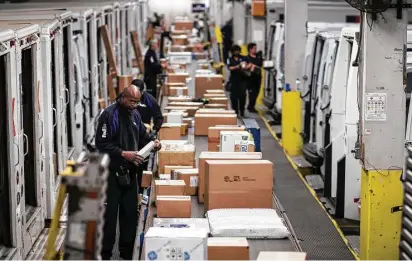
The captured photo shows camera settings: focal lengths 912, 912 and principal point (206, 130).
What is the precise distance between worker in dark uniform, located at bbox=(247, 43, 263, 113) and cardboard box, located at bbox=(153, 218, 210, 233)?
11.2 metres

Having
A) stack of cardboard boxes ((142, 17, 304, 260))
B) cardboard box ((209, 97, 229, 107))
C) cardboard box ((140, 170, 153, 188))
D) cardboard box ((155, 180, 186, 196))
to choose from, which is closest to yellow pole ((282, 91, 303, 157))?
cardboard box ((209, 97, 229, 107))

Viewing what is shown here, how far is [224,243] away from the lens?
629cm

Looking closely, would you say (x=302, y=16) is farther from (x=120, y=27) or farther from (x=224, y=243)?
(x=224, y=243)

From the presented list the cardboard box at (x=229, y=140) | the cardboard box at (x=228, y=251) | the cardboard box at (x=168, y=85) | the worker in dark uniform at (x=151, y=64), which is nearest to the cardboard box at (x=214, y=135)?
the cardboard box at (x=229, y=140)

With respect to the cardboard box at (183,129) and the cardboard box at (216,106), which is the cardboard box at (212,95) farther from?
the cardboard box at (183,129)

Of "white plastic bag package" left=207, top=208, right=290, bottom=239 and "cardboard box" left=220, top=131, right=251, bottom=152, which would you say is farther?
"cardboard box" left=220, top=131, right=251, bottom=152

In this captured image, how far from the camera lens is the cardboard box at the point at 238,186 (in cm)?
764

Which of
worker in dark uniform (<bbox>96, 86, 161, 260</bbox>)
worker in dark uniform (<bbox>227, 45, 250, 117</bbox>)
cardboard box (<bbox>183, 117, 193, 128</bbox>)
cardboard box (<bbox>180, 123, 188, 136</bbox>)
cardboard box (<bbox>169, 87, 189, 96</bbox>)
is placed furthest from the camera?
worker in dark uniform (<bbox>227, 45, 250, 117</bbox>)

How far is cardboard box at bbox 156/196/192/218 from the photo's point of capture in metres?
7.33

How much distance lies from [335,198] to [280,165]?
2770 millimetres

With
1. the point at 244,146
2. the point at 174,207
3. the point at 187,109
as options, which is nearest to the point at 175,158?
the point at 244,146

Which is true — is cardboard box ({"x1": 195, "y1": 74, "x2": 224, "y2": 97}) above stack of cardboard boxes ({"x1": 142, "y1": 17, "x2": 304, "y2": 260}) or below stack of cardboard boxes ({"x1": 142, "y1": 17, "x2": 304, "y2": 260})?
above

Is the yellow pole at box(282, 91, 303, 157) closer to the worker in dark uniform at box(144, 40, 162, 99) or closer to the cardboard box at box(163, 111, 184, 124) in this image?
the cardboard box at box(163, 111, 184, 124)

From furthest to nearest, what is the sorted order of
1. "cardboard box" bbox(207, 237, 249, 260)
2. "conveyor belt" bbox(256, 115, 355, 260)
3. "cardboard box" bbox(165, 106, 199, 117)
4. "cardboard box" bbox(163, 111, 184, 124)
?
"cardboard box" bbox(165, 106, 199, 117)
"cardboard box" bbox(163, 111, 184, 124)
"conveyor belt" bbox(256, 115, 355, 260)
"cardboard box" bbox(207, 237, 249, 260)
